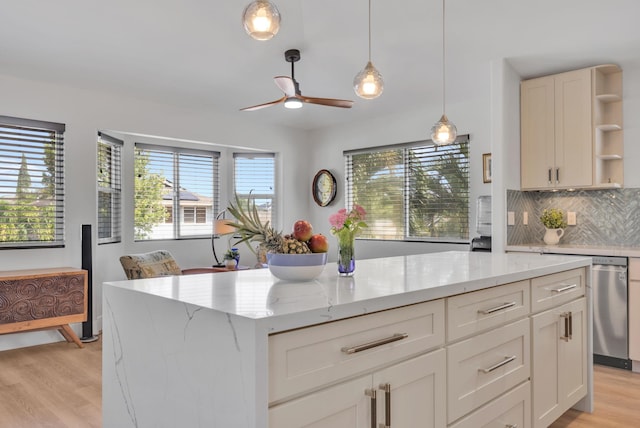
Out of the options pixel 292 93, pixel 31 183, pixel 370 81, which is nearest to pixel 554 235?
pixel 370 81

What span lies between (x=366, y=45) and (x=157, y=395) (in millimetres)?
3681

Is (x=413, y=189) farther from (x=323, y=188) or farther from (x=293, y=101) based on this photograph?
(x=293, y=101)

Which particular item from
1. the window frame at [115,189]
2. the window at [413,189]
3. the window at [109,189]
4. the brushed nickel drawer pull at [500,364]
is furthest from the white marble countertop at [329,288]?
the window frame at [115,189]

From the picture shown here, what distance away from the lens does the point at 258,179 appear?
255 inches

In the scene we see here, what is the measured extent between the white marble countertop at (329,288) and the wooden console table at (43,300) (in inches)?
109

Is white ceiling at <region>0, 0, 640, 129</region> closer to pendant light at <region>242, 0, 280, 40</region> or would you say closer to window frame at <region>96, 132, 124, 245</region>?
window frame at <region>96, 132, 124, 245</region>

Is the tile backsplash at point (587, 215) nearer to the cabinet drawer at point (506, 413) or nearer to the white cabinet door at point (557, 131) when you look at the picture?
the white cabinet door at point (557, 131)

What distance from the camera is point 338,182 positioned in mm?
6500

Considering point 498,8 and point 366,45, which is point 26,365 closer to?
point 366,45

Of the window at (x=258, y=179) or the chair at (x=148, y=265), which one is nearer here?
the chair at (x=148, y=265)

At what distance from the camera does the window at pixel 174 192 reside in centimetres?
550

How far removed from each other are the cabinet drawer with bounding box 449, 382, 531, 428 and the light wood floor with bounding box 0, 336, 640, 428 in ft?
2.21

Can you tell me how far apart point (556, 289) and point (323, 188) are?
4.50 m

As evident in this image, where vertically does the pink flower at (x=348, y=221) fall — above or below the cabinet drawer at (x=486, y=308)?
above
